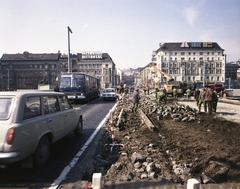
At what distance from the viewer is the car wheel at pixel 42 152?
4309 millimetres

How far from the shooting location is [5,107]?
3.97 metres

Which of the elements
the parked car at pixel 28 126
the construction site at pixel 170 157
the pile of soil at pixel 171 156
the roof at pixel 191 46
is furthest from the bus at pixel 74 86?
the roof at pixel 191 46

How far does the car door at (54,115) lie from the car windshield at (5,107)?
891 millimetres

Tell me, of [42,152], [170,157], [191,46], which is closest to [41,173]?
[42,152]

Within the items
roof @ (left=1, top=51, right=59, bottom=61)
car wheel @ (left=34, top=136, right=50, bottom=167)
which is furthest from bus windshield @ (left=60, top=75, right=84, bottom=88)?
roof @ (left=1, top=51, right=59, bottom=61)

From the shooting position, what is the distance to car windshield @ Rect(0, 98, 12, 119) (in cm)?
386

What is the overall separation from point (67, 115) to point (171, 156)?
3.16 metres

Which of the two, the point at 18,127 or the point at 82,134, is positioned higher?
the point at 18,127

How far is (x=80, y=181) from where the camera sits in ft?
12.5

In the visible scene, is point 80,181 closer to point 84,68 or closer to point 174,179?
point 174,179

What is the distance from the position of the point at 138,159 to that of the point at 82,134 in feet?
11.3

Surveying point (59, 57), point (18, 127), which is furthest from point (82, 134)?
point (59, 57)

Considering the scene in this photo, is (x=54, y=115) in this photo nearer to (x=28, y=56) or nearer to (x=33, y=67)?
(x=33, y=67)

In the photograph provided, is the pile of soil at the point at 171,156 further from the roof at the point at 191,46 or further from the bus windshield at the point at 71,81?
the roof at the point at 191,46
